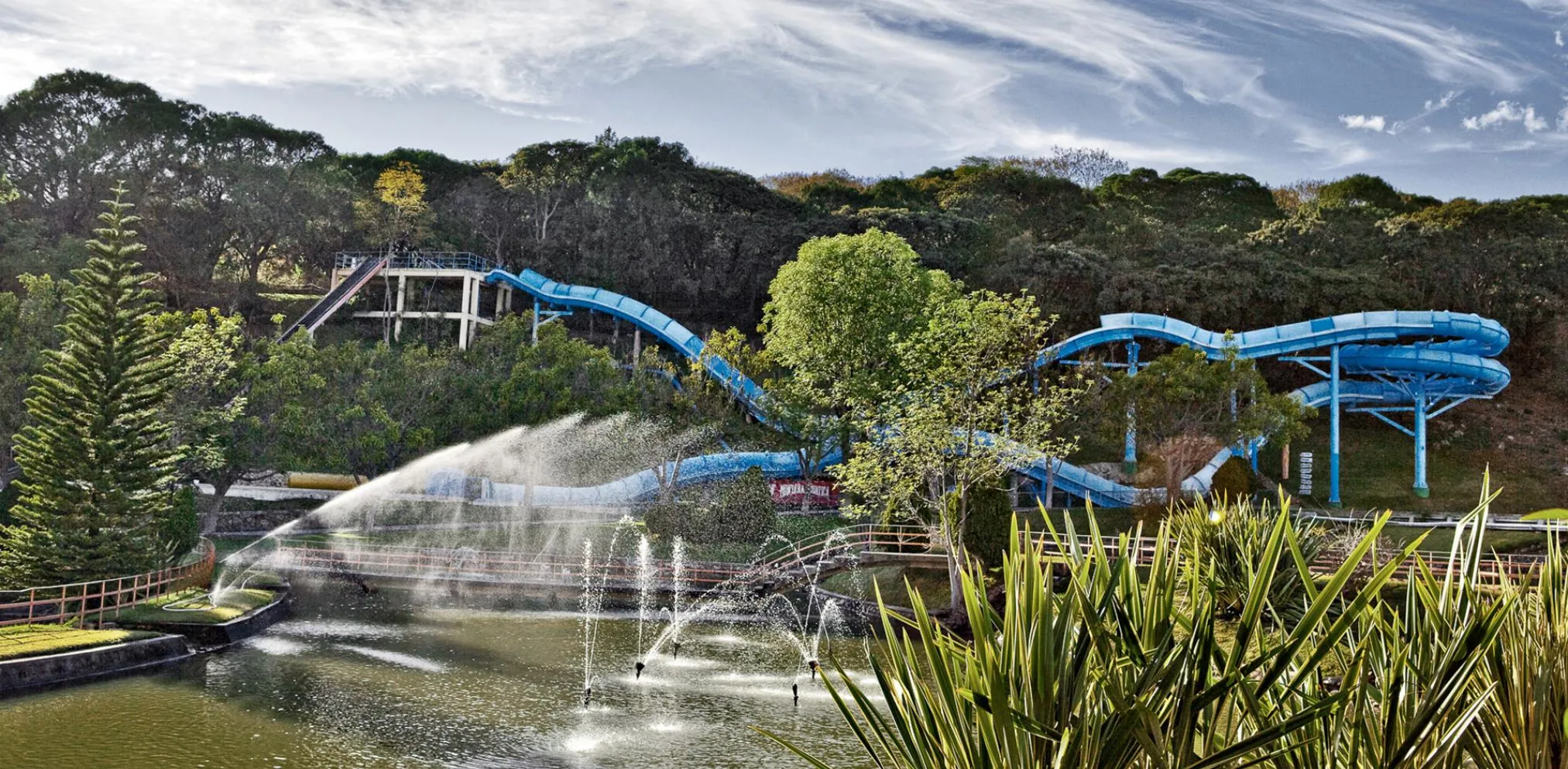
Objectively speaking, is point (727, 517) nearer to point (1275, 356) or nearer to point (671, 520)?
point (671, 520)

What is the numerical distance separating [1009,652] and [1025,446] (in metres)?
25.5

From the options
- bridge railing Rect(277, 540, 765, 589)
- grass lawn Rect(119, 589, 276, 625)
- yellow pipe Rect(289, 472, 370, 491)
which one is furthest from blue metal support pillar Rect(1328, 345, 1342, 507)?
yellow pipe Rect(289, 472, 370, 491)

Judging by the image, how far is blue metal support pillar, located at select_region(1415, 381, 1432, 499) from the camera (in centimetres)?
4469

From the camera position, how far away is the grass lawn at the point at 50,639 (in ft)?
63.4

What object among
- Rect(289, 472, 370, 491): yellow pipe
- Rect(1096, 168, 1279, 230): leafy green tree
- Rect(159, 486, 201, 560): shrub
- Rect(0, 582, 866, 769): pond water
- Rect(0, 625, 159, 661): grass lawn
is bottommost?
Rect(0, 582, 866, 769): pond water

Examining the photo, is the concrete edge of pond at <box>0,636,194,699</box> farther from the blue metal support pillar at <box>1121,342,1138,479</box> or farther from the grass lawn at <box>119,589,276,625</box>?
the blue metal support pillar at <box>1121,342,1138,479</box>

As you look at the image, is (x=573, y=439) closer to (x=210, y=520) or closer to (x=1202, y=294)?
(x=210, y=520)

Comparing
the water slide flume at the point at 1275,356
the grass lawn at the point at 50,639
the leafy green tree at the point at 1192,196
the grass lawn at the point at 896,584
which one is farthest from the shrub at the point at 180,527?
the leafy green tree at the point at 1192,196

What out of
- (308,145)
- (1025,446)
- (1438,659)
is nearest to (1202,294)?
(1025,446)

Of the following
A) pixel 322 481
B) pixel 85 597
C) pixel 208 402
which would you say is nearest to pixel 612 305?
pixel 322 481

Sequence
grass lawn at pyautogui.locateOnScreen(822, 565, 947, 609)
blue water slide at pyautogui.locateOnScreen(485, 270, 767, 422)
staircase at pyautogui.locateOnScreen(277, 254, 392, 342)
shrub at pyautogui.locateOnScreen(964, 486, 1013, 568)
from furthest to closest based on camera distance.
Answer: staircase at pyautogui.locateOnScreen(277, 254, 392, 342) → blue water slide at pyautogui.locateOnScreen(485, 270, 767, 422) → grass lawn at pyautogui.locateOnScreen(822, 565, 947, 609) → shrub at pyautogui.locateOnScreen(964, 486, 1013, 568)

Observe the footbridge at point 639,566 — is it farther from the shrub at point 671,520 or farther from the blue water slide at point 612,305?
the blue water slide at point 612,305

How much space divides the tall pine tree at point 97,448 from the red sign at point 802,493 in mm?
21735

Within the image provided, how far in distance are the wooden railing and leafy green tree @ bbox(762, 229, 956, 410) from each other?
20668mm
